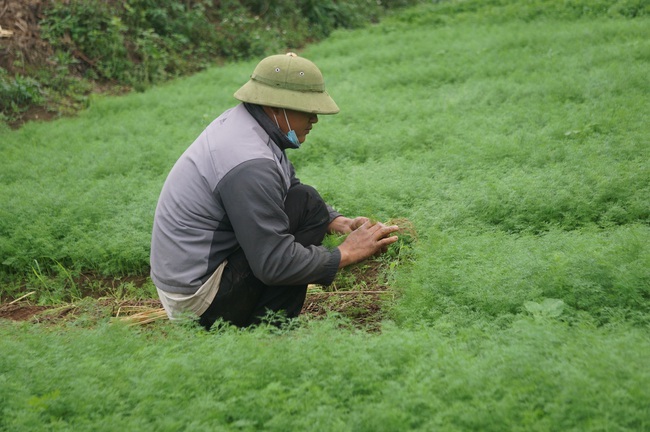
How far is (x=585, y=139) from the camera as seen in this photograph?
6.55m

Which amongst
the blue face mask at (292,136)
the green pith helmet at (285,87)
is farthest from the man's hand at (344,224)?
the green pith helmet at (285,87)

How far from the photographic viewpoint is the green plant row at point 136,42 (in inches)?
417

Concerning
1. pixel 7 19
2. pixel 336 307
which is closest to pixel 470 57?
pixel 336 307

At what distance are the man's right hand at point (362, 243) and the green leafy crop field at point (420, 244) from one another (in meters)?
0.30

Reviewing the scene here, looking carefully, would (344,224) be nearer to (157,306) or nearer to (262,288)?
(262,288)

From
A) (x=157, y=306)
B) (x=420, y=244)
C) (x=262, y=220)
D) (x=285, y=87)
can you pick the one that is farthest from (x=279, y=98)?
(x=157, y=306)

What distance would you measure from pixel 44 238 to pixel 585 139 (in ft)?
15.0

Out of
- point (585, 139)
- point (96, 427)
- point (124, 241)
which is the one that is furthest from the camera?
point (585, 139)

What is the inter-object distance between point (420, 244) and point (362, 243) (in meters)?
0.74

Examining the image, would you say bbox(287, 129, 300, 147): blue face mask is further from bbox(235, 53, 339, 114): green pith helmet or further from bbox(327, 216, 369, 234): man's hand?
bbox(327, 216, 369, 234): man's hand

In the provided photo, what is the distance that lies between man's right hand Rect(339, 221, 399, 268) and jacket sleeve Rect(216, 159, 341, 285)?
355 mm

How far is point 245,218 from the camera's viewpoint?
4098mm

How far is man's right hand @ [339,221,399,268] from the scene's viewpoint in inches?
180

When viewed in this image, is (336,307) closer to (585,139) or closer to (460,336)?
(460,336)
